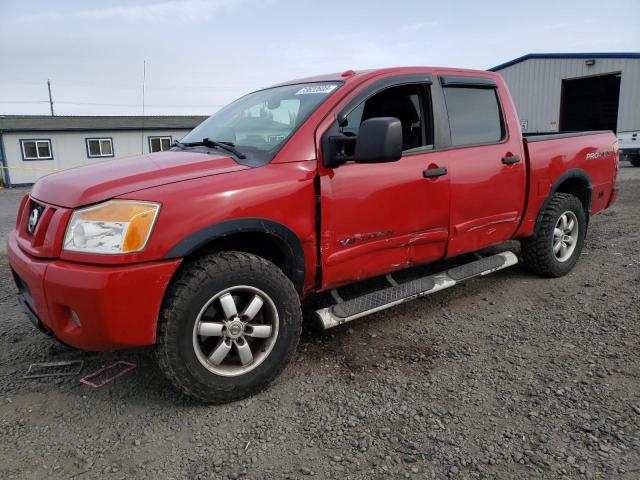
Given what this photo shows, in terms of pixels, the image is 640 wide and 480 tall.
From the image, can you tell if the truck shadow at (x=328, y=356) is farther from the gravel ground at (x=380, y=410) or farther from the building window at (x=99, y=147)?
the building window at (x=99, y=147)

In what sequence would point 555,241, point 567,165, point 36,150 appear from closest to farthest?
point 567,165 → point 555,241 → point 36,150

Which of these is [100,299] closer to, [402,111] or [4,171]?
[402,111]

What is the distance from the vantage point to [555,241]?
4.65 m

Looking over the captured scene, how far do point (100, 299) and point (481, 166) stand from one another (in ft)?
9.33

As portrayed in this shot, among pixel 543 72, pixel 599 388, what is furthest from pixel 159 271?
pixel 543 72

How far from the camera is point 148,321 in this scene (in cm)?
240

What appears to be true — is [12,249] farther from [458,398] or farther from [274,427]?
[458,398]

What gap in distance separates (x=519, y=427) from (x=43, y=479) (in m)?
2.25

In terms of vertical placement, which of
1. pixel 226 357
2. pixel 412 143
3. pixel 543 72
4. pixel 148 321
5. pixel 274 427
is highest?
pixel 543 72

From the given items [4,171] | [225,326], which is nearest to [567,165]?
[225,326]

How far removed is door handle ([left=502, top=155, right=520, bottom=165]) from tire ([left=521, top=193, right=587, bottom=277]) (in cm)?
73

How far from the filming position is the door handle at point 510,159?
392cm

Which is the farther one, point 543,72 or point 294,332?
point 543,72

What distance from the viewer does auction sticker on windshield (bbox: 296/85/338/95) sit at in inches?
127
